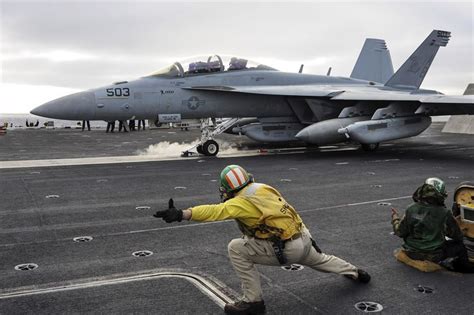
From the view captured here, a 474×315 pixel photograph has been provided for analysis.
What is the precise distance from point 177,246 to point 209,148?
Result: 36.3 feet

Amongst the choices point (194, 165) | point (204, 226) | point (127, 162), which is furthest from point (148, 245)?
point (127, 162)

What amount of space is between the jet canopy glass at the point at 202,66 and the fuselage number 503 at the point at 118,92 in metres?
1.34

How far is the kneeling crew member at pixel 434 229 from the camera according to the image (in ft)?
15.9

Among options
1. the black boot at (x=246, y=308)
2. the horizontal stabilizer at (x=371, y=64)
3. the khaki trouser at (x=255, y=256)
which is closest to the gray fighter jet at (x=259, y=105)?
the horizontal stabilizer at (x=371, y=64)

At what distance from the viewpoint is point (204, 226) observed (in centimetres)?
705

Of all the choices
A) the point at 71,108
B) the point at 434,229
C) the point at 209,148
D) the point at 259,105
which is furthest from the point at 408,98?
the point at 434,229

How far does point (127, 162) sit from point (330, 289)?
39.1ft

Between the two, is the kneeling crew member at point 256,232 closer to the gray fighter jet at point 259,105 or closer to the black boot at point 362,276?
the black boot at point 362,276

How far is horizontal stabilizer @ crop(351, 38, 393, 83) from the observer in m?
26.1

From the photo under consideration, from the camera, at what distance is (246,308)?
3.96 metres

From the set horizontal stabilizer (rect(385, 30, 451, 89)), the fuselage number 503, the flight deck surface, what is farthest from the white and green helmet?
horizontal stabilizer (rect(385, 30, 451, 89))

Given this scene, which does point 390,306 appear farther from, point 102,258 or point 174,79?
point 174,79

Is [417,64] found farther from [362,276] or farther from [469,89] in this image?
[469,89]

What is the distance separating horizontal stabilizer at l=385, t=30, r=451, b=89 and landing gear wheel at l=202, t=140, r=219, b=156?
9.41 m
